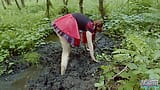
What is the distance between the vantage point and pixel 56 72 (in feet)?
21.7

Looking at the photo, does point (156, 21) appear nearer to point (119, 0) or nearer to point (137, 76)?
point (137, 76)

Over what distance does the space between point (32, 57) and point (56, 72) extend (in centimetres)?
109

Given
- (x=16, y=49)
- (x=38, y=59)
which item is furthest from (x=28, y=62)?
(x=16, y=49)

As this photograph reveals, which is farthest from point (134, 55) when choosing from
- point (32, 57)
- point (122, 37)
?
point (32, 57)

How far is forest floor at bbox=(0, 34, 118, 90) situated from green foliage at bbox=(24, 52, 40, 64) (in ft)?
0.34

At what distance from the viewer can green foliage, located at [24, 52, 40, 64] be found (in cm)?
738

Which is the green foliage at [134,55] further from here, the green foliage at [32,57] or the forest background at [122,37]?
the green foliage at [32,57]

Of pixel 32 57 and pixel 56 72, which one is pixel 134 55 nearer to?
pixel 56 72

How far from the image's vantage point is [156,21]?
7168 mm

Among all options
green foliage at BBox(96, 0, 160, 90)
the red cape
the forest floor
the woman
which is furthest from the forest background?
the red cape

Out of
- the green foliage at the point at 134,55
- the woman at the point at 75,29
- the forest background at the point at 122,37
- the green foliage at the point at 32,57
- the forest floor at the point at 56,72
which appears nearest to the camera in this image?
the green foliage at the point at 134,55

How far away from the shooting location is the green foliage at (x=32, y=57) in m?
7.38

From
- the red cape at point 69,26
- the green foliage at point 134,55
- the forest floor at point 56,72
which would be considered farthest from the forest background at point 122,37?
the red cape at point 69,26

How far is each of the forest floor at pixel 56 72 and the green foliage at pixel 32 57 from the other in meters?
0.10
